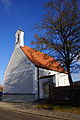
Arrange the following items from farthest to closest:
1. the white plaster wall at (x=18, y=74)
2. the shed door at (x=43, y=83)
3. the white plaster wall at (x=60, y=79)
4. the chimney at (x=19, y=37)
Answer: the chimney at (x=19, y=37) < the white plaster wall at (x=18, y=74) < the white plaster wall at (x=60, y=79) < the shed door at (x=43, y=83)

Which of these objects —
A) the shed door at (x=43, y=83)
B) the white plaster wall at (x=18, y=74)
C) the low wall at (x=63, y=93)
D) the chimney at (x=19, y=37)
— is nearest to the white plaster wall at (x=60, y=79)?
the shed door at (x=43, y=83)

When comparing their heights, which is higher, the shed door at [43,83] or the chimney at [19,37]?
the chimney at [19,37]

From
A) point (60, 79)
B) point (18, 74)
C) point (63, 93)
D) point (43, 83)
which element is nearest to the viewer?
point (63, 93)

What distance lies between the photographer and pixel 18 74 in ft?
79.6

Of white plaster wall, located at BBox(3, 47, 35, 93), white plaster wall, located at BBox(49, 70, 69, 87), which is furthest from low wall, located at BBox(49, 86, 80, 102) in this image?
white plaster wall, located at BBox(3, 47, 35, 93)

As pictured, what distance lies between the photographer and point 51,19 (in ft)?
50.1

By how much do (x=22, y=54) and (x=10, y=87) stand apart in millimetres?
6891

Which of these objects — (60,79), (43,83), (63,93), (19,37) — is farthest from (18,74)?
(63,93)

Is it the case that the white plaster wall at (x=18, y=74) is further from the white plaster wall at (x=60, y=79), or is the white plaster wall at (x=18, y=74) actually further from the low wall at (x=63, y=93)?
the low wall at (x=63, y=93)

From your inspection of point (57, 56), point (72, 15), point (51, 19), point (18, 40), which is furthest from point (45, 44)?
point (18, 40)

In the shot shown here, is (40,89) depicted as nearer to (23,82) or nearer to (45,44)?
(23,82)

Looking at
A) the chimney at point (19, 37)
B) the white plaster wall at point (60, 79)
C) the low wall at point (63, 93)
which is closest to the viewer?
the low wall at point (63, 93)

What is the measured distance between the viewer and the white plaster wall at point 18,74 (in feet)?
71.6

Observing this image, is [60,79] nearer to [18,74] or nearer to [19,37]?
[18,74]
